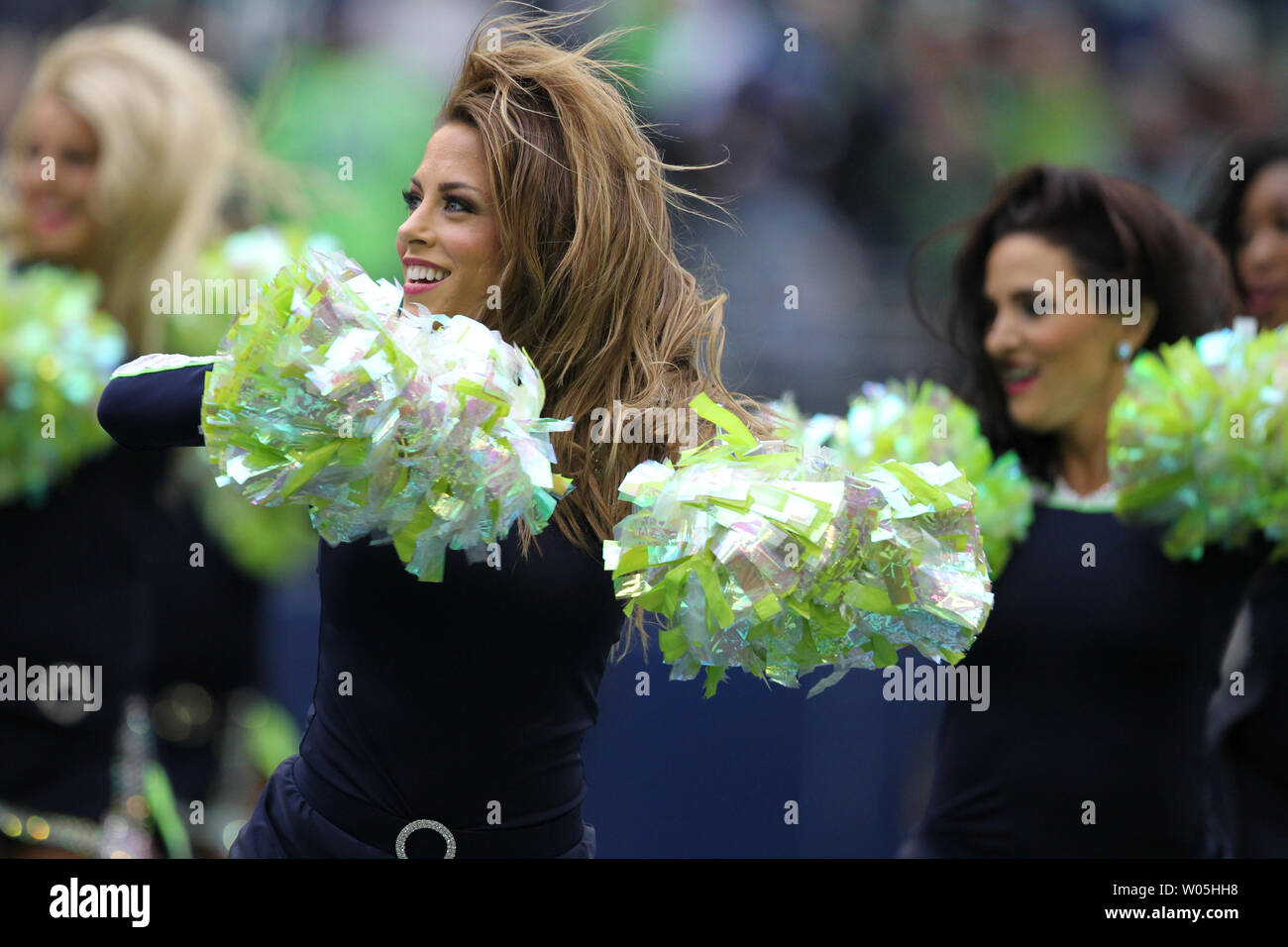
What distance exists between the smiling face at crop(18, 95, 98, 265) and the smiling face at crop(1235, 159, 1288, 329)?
8.10 ft

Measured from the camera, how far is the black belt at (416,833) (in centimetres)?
179

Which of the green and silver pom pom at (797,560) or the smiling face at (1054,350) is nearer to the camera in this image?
the green and silver pom pom at (797,560)

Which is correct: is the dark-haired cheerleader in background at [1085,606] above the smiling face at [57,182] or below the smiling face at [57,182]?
below

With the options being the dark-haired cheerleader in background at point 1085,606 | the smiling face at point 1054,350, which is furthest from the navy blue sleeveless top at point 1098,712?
the smiling face at point 1054,350

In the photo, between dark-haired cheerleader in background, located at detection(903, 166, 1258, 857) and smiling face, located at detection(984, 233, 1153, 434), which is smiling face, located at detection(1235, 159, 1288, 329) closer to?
dark-haired cheerleader in background, located at detection(903, 166, 1258, 857)

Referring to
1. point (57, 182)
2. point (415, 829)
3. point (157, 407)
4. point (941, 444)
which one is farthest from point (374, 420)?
point (57, 182)

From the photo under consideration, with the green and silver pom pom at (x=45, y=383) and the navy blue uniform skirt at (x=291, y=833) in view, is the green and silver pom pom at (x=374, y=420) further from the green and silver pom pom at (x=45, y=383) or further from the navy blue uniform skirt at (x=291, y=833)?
the green and silver pom pom at (x=45, y=383)

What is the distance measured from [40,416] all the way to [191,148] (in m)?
0.81

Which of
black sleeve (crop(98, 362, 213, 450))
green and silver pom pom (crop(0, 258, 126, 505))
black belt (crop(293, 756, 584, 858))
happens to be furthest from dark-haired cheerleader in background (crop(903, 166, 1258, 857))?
green and silver pom pom (crop(0, 258, 126, 505))

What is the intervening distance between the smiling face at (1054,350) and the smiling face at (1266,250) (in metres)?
0.43

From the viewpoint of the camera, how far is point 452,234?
1939 mm

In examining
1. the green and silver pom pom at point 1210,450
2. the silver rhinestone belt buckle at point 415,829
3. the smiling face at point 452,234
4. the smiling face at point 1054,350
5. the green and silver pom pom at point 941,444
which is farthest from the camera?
the smiling face at point 1054,350

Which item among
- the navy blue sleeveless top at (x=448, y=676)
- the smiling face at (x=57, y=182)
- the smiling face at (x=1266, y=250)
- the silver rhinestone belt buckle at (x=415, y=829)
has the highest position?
the smiling face at (x=57, y=182)
